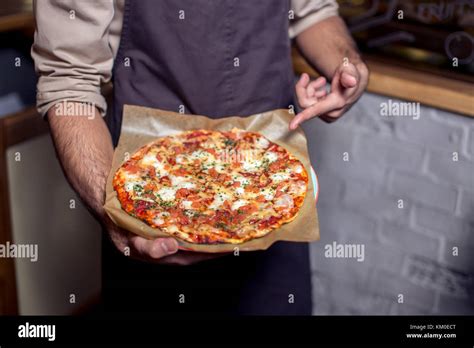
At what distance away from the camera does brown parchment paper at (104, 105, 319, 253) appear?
106cm

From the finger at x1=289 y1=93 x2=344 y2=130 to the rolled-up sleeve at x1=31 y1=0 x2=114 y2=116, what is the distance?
367 mm

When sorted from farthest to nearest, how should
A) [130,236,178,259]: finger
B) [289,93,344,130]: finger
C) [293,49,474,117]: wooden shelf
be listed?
[293,49,474,117]: wooden shelf, [289,93,344,130]: finger, [130,236,178,259]: finger

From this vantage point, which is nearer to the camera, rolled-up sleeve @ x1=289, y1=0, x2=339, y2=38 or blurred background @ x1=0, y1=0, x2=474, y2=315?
rolled-up sleeve @ x1=289, y1=0, x2=339, y2=38

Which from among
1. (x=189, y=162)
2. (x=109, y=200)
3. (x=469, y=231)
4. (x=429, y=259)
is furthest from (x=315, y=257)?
(x=109, y=200)

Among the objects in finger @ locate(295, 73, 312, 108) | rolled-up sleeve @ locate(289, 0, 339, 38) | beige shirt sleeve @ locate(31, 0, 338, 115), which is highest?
rolled-up sleeve @ locate(289, 0, 339, 38)

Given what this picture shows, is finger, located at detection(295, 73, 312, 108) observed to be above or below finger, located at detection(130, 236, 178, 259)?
above

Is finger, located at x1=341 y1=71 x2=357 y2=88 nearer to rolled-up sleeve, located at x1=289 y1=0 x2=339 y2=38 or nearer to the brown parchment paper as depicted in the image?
the brown parchment paper

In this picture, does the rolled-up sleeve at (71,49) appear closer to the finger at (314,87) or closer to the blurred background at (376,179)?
the finger at (314,87)

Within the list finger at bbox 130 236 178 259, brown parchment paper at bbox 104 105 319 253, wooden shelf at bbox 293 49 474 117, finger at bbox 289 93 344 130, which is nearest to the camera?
finger at bbox 130 236 178 259

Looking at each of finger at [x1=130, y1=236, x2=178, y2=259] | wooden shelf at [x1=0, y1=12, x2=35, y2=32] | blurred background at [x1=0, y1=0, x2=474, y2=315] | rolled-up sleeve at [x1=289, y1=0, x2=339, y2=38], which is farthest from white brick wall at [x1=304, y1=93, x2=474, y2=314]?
finger at [x1=130, y1=236, x2=178, y2=259]

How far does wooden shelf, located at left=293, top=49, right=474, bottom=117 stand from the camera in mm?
1644

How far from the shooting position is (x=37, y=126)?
1.72 metres

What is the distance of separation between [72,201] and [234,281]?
743mm

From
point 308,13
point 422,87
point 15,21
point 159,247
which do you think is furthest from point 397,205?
point 15,21
